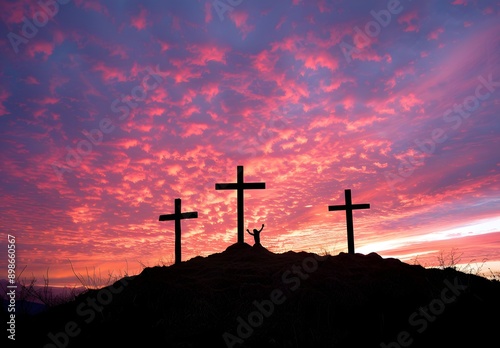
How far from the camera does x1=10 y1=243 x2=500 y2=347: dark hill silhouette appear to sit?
8.81 metres

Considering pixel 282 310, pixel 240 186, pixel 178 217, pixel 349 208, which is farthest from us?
pixel 349 208

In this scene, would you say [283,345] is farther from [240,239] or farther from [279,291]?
[240,239]

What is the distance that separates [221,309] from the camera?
995 centimetres

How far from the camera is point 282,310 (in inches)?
380

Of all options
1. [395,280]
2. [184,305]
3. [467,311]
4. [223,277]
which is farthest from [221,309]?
[467,311]

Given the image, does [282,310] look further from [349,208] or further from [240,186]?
[349,208]

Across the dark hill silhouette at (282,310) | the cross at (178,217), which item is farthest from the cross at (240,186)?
the dark hill silhouette at (282,310)

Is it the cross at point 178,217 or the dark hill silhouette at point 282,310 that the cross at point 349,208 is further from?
the cross at point 178,217

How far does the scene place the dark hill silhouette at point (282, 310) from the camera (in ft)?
28.9

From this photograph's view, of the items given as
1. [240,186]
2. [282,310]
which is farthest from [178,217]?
[282,310]

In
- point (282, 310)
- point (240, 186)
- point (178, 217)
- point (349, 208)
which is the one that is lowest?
point (282, 310)

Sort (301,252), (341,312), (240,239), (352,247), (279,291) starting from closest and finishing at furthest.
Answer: (341,312) → (279,291) → (301,252) → (240,239) → (352,247)

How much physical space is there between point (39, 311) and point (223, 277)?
5.72 m

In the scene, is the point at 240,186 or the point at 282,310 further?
the point at 240,186
